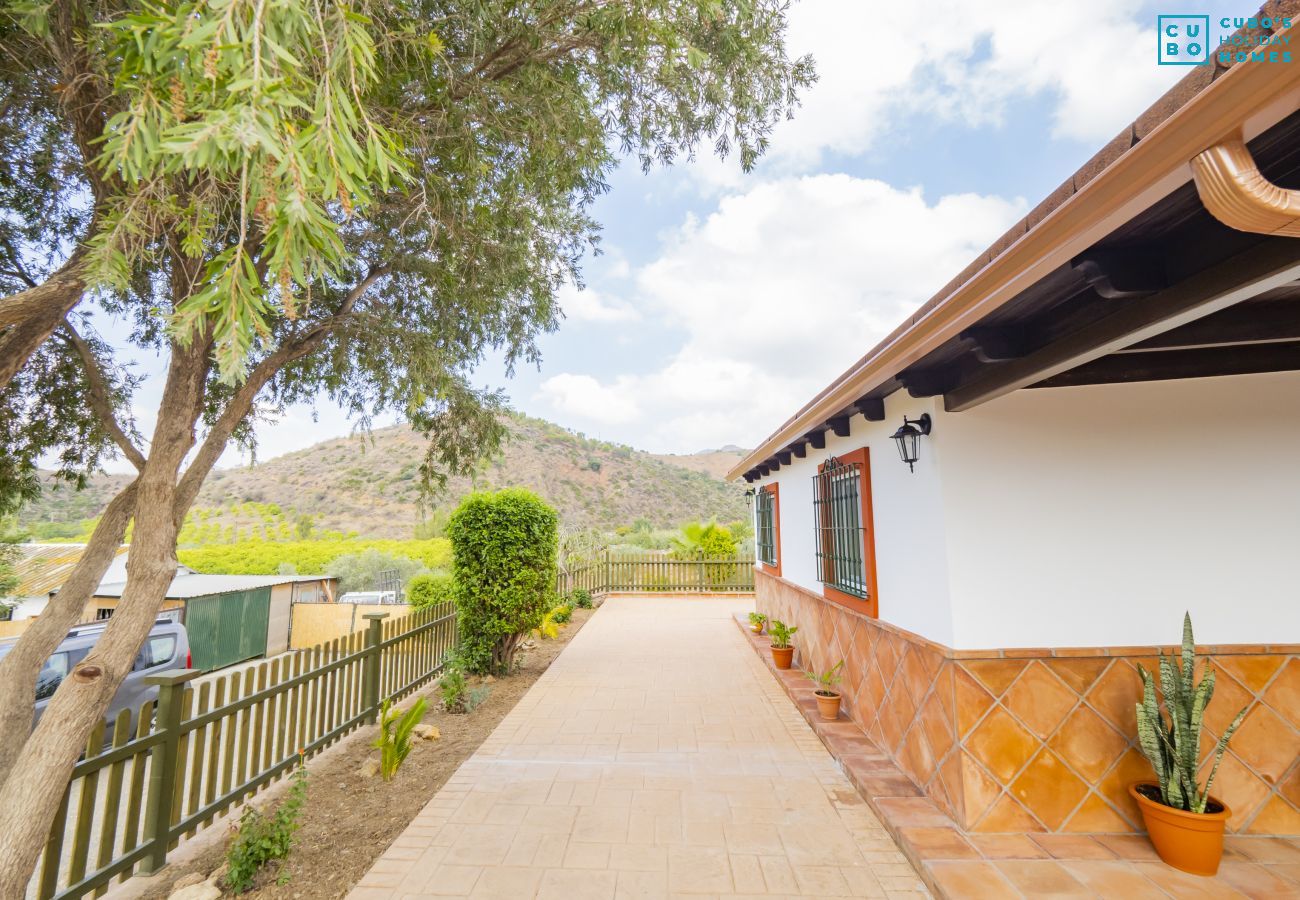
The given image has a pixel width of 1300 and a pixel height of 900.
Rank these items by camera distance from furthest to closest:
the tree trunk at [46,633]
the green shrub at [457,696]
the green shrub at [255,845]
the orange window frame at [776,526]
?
1. the orange window frame at [776,526]
2. the green shrub at [457,696]
3. the tree trunk at [46,633]
4. the green shrub at [255,845]

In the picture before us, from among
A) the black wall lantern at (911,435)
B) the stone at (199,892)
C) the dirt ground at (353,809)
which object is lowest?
the dirt ground at (353,809)

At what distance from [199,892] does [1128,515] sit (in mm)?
5296

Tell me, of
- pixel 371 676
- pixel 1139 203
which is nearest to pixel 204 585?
pixel 371 676

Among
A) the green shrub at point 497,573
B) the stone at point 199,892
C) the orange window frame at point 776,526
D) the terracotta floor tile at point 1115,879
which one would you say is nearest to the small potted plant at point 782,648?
the orange window frame at point 776,526

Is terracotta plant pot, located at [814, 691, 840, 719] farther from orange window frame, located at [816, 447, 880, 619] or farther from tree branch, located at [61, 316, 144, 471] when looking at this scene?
tree branch, located at [61, 316, 144, 471]

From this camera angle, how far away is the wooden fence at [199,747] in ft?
9.00

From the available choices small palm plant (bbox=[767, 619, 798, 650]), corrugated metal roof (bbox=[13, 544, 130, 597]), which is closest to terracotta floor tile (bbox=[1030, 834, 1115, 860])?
small palm plant (bbox=[767, 619, 798, 650])

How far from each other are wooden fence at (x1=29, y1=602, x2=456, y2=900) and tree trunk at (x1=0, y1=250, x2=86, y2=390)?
6.19 feet

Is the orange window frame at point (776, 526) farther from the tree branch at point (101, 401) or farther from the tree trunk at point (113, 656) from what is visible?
the tree branch at point (101, 401)

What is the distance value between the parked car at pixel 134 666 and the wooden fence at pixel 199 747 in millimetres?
964

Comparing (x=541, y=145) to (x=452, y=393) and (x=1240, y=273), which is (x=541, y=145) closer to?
(x=452, y=393)

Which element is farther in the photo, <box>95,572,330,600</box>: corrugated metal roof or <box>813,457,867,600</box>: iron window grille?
<box>95,572,330,600</box>: corrugated metal roof

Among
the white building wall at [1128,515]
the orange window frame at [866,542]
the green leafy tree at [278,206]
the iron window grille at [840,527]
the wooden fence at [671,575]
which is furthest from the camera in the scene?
the wooden fence at [671,575]

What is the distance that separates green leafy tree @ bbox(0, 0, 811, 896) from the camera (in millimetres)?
1770
